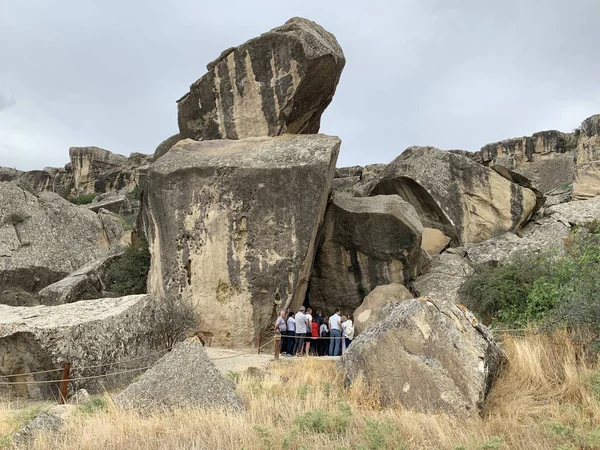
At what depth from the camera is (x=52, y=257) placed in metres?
14.6

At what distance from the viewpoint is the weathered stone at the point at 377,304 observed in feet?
36.2

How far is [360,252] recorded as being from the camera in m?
13.2

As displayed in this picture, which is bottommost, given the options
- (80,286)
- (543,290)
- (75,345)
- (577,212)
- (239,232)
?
(75,345)

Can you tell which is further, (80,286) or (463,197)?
(463,197)

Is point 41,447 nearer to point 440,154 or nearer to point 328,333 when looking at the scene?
point 328,333

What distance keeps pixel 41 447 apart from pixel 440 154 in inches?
572

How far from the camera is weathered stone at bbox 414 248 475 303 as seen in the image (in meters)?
12.9

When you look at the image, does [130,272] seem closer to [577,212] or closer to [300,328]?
[300,328]

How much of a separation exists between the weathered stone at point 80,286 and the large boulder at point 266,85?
13.4ft

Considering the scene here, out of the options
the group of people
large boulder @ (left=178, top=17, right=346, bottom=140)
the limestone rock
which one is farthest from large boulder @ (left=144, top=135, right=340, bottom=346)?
the limestone rock

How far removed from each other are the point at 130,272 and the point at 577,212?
13.0 meters

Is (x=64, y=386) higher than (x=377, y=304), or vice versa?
(x=377, y=304)

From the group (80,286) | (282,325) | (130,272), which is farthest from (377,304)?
(80,286)

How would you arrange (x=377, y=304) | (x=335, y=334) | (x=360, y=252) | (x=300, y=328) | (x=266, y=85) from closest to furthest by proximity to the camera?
1. (x=335, y=334)
2. (x=300, y=328)
3. (x=377, y=304)
4. (x=266, y=85)
5. (x=360, y=252)
